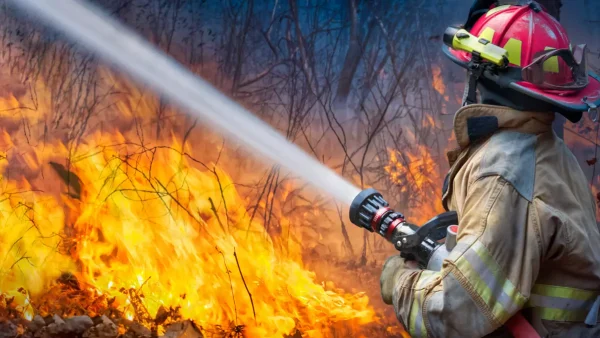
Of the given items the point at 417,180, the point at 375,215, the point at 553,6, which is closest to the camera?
the point at 375,215

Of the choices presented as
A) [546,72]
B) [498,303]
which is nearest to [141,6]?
[546,72]

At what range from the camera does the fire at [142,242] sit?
5113mm

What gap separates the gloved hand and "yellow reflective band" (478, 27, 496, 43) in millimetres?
962

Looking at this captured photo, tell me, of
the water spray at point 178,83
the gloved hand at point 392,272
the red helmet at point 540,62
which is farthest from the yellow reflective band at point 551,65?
the water spray at point 178,83

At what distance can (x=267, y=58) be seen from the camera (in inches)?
199

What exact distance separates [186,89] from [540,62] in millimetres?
3274

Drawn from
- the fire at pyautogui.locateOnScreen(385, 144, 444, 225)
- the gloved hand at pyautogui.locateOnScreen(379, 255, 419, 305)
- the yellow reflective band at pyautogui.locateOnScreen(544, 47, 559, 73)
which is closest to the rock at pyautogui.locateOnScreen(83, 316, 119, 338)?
the fire at pyautogui.locateOnScreen(385, 144, 444, 225)

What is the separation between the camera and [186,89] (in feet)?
17.1

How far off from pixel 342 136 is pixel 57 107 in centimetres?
236

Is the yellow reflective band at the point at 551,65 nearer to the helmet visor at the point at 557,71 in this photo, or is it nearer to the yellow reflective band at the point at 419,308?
the helmet visor at the point at 557,71

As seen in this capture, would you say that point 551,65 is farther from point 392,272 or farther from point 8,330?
point 8,330

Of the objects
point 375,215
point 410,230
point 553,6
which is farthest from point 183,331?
point 553,6

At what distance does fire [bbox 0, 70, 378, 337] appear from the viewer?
511 centimetres

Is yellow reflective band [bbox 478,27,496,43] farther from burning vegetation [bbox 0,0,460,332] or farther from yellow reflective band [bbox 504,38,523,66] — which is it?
burning vegetation [bbox 0,0,460,332]
